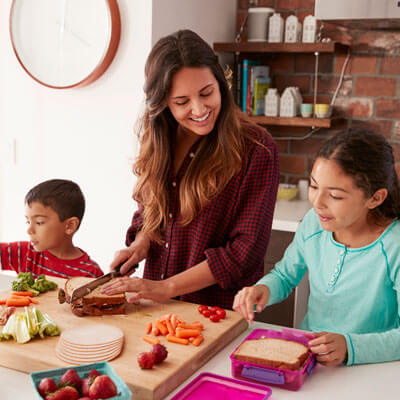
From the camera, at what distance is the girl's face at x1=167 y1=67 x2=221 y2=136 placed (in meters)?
1.61

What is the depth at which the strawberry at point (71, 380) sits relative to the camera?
3.30 ft

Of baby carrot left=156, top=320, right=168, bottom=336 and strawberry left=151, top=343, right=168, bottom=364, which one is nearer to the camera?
strawberry left=151, top=343, right=168, bottom=364

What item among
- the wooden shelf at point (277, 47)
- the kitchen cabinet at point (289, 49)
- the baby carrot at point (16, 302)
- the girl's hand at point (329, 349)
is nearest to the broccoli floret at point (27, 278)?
the baby carrot at point (16, 302)

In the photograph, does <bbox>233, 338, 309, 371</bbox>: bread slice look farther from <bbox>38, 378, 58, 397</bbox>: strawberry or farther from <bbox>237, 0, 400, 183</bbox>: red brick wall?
<bbox>237, 0, 400, 183</bbox>: red brick wall

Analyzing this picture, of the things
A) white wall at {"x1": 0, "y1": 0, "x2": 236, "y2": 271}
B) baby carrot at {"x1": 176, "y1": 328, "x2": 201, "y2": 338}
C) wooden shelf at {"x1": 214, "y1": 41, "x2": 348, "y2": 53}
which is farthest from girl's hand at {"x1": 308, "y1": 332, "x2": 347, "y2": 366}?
wooden shelf at {"x1": 214, "y1": 41, "x2": 348, "y2": 53}

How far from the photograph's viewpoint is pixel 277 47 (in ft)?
9.37

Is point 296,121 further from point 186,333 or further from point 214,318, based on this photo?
point 186,333

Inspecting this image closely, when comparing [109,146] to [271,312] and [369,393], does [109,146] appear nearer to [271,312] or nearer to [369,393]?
[271,312]

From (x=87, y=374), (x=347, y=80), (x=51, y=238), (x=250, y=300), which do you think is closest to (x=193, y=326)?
(x=250, y=300)

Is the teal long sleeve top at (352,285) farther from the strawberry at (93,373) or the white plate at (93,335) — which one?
the strawberry at (93,373)

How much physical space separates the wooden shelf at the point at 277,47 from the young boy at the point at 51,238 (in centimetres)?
138

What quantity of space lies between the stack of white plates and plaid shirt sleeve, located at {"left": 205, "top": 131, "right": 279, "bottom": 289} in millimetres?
450

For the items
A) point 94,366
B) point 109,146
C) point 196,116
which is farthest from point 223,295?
point 109,146

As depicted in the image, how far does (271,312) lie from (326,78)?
130cm
